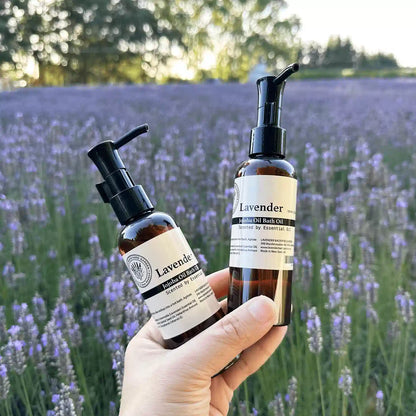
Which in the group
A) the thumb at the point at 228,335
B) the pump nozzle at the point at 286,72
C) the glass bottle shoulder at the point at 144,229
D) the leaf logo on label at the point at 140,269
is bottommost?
the thumb at the point at 228,335

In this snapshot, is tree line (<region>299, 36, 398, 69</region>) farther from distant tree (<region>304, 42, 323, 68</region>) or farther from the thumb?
the thumb

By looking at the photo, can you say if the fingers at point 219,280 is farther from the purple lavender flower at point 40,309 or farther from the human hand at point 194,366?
the purple lavender flower at point 40,309

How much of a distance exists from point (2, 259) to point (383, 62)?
2407 inches

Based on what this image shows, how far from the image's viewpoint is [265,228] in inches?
44.0

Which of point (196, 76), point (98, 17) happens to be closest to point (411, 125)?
point (98, 17)

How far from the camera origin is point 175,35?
32.1 metres

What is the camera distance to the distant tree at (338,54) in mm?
57709

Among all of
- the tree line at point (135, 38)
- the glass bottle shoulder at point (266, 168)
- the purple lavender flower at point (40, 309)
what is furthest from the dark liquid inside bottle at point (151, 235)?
the tree line at point (135, 38)

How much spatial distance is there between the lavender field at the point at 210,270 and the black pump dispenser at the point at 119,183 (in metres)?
0.45

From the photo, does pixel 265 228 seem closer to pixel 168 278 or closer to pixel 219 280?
pixel 168 278

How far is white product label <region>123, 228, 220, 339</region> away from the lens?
1116 mm

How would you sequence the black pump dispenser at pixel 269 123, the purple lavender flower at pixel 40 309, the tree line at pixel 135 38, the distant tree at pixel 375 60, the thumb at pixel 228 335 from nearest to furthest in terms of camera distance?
the thumb at pixel 228 335 → the black pump dispenser at pixel 269 123 → the purple lavender flower at pixel 40 309 → the tree line at pixel 135 38 → the distant tree at pixel 375 60

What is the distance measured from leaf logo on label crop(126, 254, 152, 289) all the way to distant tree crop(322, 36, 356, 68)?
5970 centimetres

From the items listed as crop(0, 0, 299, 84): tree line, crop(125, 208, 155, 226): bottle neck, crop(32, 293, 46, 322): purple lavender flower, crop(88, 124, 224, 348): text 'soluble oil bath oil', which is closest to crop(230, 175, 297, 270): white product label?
crop(88, 124, 224, 348): text 'soluble oil bath oil'
